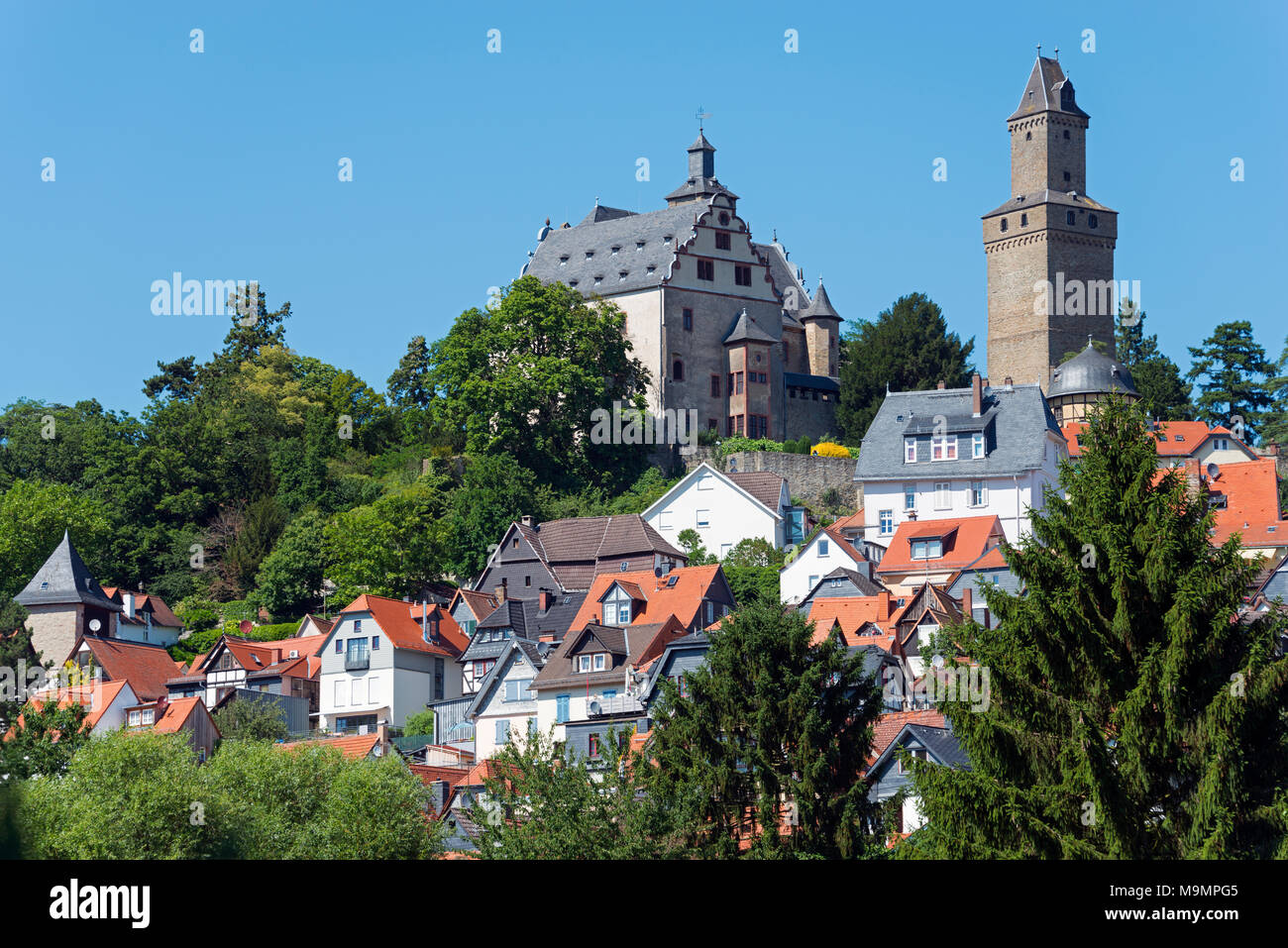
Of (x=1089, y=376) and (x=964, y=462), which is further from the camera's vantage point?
(x=1089, y=376)

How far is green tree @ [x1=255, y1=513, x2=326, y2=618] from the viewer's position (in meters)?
74.9

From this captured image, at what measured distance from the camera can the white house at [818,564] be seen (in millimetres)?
66500

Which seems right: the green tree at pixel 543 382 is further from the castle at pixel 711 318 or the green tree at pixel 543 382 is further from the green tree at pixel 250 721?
the green tree at pixel 250 721

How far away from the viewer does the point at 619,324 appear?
291ft

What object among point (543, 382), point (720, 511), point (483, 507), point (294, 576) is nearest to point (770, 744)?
point (720, 511)

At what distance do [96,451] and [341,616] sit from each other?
2419cm

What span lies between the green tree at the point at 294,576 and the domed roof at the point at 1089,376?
34.6m

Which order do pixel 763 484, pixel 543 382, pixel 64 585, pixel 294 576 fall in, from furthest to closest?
pixel 543 382, pixel 763 484, pixel 294 576, pixel 64 585

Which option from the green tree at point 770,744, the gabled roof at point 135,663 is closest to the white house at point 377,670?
the gabled roof at point 135,663

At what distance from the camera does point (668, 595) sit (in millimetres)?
62250

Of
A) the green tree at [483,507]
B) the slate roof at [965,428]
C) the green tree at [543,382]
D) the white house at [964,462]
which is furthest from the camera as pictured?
the green tree at [543,382]

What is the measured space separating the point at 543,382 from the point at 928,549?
21.8 m

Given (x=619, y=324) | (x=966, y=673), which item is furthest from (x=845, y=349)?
(x=966, y=673)

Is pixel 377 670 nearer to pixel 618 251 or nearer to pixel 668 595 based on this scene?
pixel 668 595
